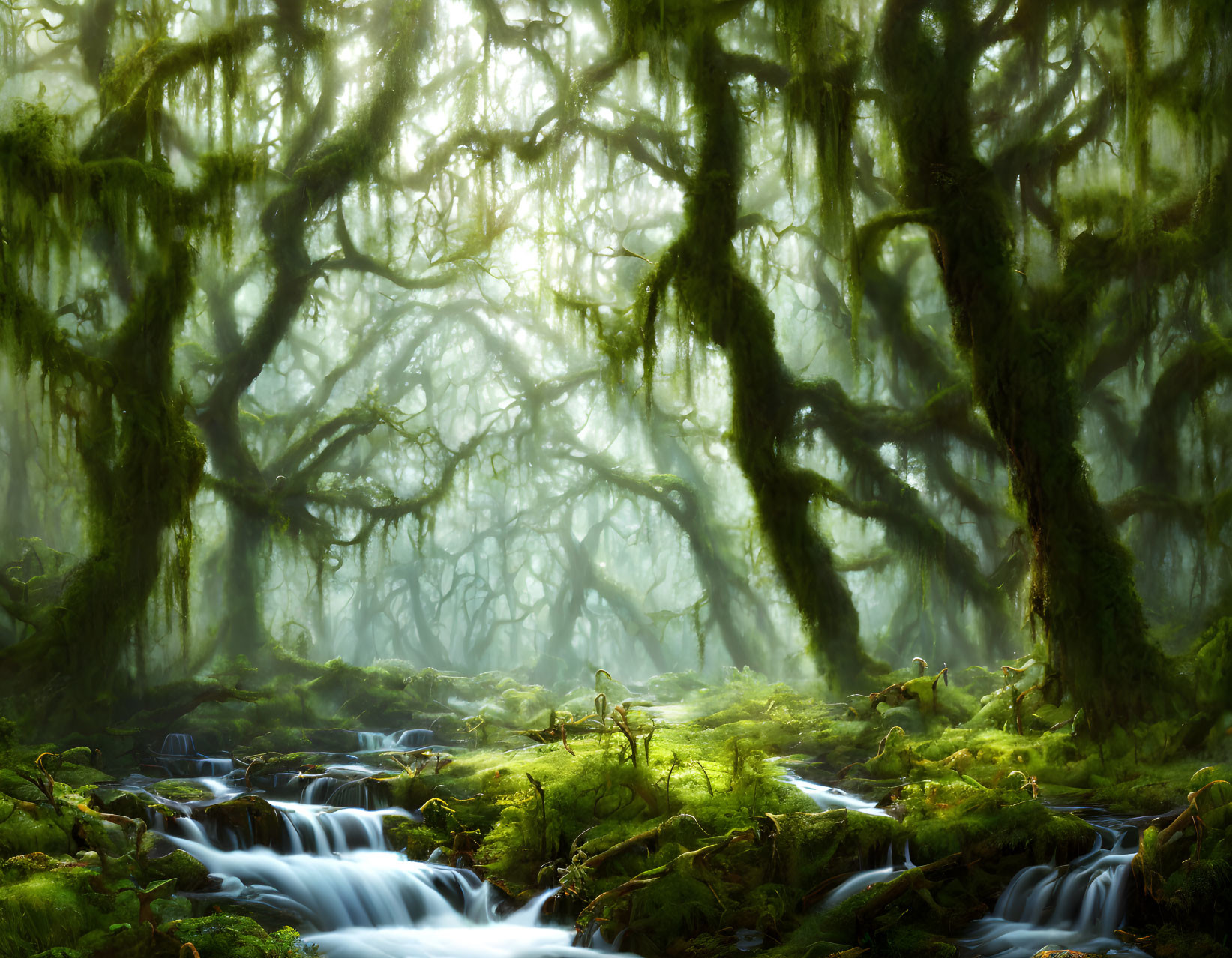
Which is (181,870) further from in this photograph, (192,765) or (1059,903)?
(1059,903)

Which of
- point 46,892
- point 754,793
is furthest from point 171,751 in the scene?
point 754,793

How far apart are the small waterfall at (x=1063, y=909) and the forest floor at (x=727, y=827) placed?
0.32 feet

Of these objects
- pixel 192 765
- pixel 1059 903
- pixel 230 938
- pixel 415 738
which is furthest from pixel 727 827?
pixel 415 738

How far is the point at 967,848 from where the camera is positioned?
5.52 m

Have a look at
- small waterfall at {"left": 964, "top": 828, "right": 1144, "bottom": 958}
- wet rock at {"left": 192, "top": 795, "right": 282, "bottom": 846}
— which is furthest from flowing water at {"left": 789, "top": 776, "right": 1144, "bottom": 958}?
wet rock at {"left": 192, "top": 795, "right": 282, "bottom": 846}

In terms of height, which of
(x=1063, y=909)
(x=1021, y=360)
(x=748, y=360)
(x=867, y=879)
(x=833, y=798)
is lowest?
(x=1063, y=909)

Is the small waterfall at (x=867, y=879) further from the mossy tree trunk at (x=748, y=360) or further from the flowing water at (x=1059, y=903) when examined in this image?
the mossy tree trunk at (x=748, y=360)

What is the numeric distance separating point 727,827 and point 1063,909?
1.97m

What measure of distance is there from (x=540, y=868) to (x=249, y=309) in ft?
50.8

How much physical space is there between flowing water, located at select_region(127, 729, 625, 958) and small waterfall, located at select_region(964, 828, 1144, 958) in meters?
2.26

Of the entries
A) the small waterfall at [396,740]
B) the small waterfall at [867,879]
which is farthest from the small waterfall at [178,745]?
the small waterfall at [867,879]

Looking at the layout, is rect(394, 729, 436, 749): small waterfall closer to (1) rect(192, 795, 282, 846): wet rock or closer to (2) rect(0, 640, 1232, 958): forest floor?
(2) rect(0, 640, 1232, 958): forest floor

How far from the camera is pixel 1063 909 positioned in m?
5.02

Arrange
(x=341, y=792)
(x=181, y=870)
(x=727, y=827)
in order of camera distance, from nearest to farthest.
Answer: (x=181, y=870), (x=727, y=827), (x=341, y=792)
